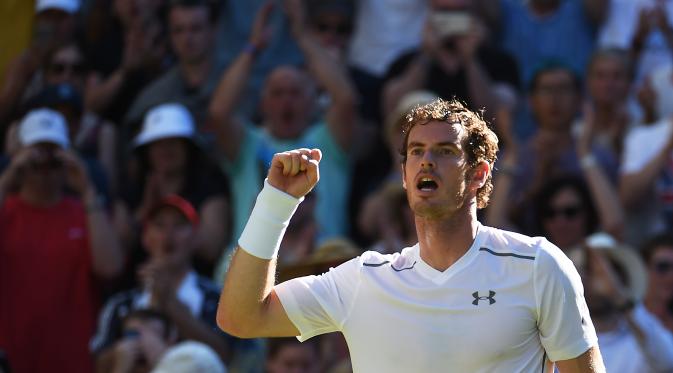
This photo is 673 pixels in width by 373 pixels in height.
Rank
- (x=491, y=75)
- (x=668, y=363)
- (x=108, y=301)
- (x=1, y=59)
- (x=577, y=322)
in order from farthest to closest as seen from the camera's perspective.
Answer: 1. (x=1, y=59)
2. (x=491, y=75)
3. (x=108, y=301)
4. (x=668, y=363)
5. (x=577, y=322)

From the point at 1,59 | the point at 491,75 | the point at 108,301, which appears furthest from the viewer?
the point at 1,59

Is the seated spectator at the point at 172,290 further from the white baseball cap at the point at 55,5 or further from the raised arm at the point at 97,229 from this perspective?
the white baseball cap at the point at 55,5

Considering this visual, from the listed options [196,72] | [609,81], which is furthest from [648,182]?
[196,72]

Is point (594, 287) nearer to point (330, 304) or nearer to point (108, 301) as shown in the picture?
point (108, 301)

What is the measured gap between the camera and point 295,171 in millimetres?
4547

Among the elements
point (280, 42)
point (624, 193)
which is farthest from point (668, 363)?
point (280, 42)

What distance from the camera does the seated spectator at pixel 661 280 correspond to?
845 cm

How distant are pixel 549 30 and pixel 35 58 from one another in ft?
12.1

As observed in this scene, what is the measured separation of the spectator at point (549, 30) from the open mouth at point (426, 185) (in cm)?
581

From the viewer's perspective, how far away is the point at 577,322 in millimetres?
4438

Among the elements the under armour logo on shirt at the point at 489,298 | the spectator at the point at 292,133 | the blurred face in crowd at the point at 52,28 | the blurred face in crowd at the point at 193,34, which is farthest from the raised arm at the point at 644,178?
the under armour logo on shirt at the point at 489,298

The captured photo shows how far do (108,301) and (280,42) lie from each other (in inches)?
94.9

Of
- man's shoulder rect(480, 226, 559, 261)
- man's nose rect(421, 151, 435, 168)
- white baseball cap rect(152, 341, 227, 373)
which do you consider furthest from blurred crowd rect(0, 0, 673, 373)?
man's nose rect(421, 151, 435, 168)

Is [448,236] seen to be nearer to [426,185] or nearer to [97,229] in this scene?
[426,185]
